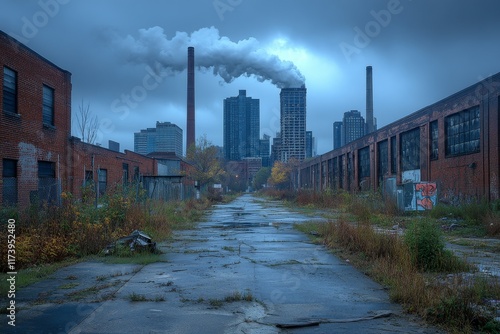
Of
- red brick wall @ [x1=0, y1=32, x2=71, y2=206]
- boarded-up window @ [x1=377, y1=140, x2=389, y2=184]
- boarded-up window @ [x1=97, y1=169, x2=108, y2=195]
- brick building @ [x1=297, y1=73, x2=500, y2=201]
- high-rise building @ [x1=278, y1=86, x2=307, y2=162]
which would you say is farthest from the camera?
high-rise building @ [x1=278, y1=86, x2=307, y2=162]

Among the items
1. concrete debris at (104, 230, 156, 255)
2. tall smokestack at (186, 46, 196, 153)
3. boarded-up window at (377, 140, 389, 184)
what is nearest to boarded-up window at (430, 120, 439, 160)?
boarded-up window at (377, 140, 389, 184)

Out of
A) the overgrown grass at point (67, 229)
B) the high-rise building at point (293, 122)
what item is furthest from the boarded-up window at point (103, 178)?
the high-rise building at point (293, 122)

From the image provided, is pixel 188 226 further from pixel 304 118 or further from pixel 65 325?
pixel 304 118

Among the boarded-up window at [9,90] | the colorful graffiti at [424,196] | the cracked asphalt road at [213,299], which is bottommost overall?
the cracked asphalt road at [213,299]

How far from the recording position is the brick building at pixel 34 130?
16812 mm

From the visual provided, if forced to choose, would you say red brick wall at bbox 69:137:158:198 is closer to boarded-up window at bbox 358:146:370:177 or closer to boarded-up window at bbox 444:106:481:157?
boarded-up window at bbox 444:106:481:157

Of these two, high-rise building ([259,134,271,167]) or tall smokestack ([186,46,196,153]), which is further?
high-rise building ([259,134,271,167])

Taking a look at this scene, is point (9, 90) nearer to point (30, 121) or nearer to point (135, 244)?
point (30, 121)

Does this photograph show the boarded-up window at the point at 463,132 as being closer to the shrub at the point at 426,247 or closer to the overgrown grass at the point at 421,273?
the overgrown grass at the point at 421,273

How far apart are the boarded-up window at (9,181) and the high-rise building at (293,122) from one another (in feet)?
142

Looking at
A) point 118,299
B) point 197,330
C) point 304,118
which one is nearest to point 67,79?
point 118,299

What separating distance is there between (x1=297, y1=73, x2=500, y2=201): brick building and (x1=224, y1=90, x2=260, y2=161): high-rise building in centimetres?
8661

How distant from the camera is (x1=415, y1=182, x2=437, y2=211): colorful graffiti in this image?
2375cm

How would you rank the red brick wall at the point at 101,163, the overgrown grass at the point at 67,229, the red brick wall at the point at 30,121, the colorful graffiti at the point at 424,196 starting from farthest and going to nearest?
the colorful graffiti at the point at 424,196 → the red brick wall at the point at 101,163 → the red brick wall at the point at 30,121 → the overgrown grass at the point at 67,229
